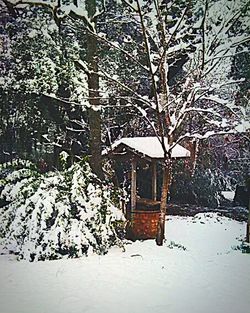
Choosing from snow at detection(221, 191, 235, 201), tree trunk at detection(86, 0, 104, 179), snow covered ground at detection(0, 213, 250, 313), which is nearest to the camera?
snow covered ground at detection(0, 213, 250, 313)

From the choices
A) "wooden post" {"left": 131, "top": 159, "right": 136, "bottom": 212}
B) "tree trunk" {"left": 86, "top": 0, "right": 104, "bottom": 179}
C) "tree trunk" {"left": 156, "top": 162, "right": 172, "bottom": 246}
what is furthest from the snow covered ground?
"tree trunk" {"left": 86, "top": 0, "right": 104, "bottom": 179}

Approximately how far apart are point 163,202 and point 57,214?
0.75 m

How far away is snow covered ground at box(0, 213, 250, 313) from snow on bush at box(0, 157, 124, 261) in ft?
0.31

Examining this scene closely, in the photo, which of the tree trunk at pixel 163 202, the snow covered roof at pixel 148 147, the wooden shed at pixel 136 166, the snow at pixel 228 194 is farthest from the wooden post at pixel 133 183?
the snow at pixel 228 194

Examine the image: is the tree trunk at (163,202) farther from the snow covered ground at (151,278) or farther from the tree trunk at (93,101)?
the tree trunk at (93,101)

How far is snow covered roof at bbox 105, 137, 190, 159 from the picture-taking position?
271cm

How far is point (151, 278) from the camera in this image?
2.55 metres

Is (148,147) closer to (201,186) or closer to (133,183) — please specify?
→ (133,183)

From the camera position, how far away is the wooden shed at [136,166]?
2.73 meters

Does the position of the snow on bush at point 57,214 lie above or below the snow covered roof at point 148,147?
below

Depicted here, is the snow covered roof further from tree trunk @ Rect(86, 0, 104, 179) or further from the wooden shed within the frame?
tree trunk @ Rect(86, 0, 104, 179)

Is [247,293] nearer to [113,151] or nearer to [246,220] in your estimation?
[246,220]

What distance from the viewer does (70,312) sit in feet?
7.68

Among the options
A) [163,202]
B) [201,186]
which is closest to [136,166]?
[163,202]
